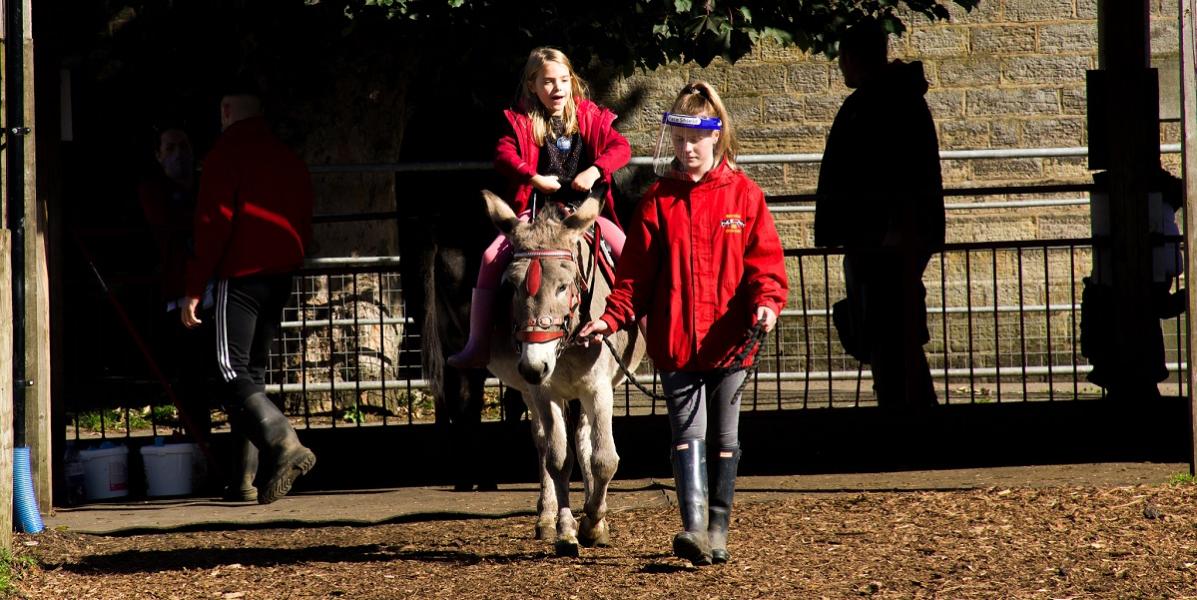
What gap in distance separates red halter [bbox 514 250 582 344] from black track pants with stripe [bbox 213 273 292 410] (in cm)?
180

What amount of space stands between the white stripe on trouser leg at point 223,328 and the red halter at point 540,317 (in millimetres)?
1835

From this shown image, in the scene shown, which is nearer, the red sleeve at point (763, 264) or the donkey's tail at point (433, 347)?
the red sleeve at point (763, 264)

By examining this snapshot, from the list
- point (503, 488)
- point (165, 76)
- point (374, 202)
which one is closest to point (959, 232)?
point (374, 202)

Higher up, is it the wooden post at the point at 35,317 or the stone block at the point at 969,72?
the stone block at the point at 969,72

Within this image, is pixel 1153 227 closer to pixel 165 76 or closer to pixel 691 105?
pixel 691 105

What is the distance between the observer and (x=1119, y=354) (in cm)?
799

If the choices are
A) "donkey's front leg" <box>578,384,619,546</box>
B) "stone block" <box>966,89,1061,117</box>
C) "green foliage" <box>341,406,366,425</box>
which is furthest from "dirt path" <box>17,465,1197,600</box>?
"stone block" <box>966,89,1061,117</box>

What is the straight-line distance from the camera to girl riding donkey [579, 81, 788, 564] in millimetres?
5379

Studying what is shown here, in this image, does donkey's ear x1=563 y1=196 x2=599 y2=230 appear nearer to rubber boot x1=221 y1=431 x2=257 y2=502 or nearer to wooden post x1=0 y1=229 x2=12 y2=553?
wooden post x1=0 y1=229 x2=12 y2=553

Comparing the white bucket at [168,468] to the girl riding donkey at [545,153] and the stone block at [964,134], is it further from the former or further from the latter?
the stone block at [964,134]

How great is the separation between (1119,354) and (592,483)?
3.51 meters

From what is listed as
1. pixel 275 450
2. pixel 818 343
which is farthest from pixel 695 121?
pixel 818 343

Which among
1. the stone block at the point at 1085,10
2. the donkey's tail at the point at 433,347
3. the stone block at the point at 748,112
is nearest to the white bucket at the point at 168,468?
the donkey's tail at the point at 433,347

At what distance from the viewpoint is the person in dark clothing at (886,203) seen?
8.16m
